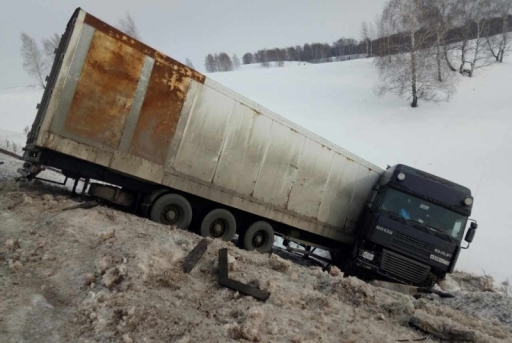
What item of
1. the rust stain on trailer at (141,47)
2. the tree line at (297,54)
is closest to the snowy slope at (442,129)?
the rust stain on trailer at (141,47)

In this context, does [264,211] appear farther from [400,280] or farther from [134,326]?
[134,326]

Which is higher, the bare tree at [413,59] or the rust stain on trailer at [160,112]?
the bare tree at [413,59]

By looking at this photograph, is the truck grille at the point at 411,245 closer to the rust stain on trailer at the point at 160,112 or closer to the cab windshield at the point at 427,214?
the cab windshield at the point at 427,214

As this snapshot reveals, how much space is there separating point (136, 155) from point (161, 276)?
113 inches

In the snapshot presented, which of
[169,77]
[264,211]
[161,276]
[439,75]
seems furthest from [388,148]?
[161,276]

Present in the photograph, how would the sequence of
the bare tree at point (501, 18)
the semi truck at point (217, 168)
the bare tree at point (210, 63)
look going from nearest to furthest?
the semi truck at point (217, 168)
the bare tree at point (501, 18)
the bare tree at point (210, 63)

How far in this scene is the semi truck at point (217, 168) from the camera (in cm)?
591

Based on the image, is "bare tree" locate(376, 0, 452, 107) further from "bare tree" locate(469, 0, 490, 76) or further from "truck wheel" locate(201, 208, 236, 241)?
"truck wheel" locate(201, 208, 236, 241)

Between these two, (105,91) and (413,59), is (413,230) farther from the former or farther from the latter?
(413,59)

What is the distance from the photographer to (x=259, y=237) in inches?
334

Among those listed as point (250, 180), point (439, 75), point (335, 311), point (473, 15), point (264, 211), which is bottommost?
point (335, 311)

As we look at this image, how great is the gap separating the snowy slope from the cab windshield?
14.7 ft

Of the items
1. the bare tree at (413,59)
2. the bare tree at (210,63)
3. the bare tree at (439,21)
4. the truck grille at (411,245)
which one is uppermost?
the bare tree at (210,63)

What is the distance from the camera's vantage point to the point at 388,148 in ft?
71.5
